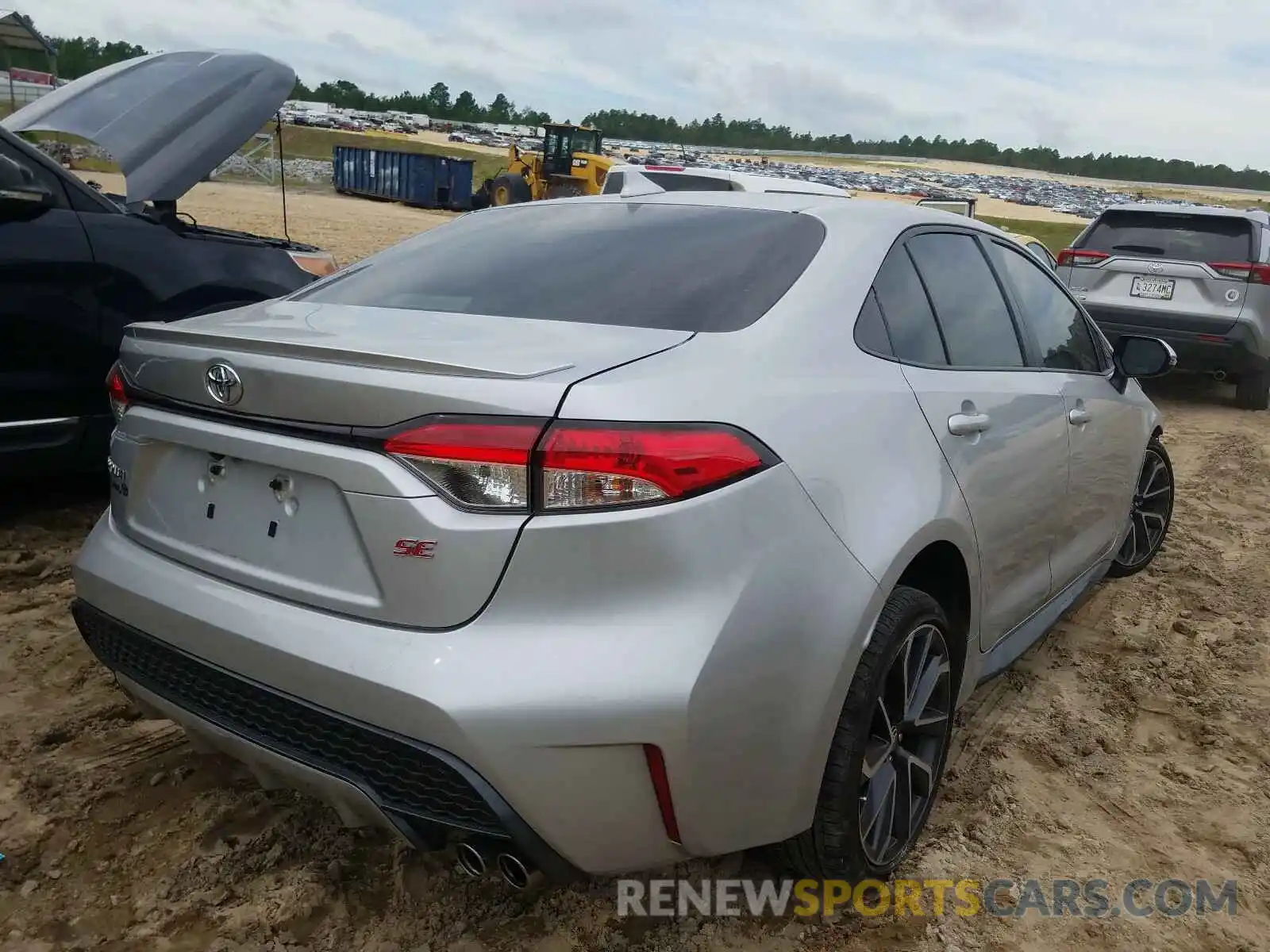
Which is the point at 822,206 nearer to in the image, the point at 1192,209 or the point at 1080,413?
the point at 1080,413

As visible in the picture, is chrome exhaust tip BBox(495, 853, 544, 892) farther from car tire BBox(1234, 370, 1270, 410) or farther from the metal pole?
car tire BBox(1234, 370, 1270, 410)

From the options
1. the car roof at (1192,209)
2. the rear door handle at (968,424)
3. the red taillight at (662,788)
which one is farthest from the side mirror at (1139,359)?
the car roof at (1192,209)

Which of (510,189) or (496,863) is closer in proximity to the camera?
(496,863)

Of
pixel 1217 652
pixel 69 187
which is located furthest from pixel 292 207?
pixel 1217 652

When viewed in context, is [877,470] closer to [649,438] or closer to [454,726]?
[649,438]

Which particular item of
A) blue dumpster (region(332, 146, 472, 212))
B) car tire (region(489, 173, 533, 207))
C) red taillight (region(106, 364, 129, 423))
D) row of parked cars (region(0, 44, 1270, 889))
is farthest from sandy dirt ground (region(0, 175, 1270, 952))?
blue dumpster (region(332, 146, 472, 212))

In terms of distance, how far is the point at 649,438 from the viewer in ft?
5.73

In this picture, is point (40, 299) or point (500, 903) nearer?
point (500, 903)

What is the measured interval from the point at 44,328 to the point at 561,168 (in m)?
23.5

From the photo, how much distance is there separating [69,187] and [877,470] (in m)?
3.57

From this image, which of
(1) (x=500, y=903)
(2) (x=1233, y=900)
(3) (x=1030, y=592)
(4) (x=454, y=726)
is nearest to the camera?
(4) (x=454, y=726)

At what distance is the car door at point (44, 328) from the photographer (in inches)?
150

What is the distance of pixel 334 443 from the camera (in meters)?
1.85

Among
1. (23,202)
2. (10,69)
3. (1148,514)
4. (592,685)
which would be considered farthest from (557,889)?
(10,69)
